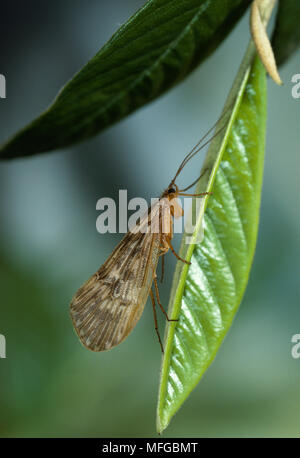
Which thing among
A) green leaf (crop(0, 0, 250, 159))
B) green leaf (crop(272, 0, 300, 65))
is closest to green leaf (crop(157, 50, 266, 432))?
green leaf (crop(0, 0, 250, 159))

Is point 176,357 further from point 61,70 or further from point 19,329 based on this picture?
point 61,70

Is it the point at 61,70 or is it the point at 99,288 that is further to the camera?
the point at 61,70

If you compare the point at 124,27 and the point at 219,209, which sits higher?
the point at 124,27

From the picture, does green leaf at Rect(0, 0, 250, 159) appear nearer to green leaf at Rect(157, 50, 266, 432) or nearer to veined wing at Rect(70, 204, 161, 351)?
green leaf at Rect(157, 50, 266, 432)

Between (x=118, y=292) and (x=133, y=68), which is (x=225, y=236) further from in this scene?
(x=118, y=292)

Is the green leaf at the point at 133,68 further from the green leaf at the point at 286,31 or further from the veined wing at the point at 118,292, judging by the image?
the veined wing at the point at 118,292

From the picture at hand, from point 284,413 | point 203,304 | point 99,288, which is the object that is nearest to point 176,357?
point 203,304
